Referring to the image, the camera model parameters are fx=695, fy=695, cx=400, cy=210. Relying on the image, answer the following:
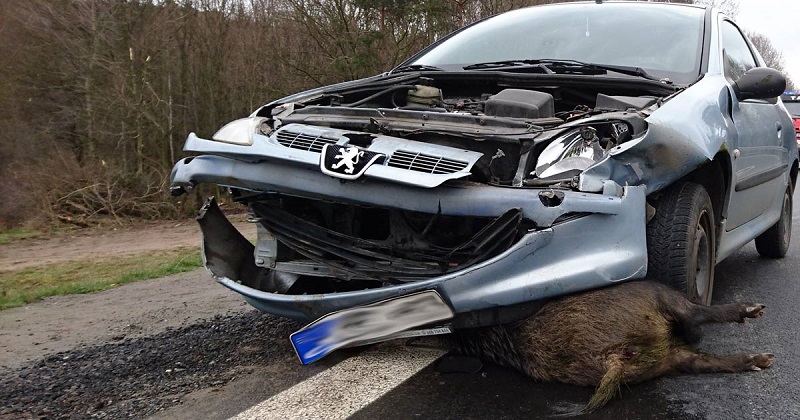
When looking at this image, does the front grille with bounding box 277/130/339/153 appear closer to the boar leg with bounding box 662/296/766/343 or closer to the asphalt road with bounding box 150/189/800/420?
the asphalt road with bounding box 150/189/800/420

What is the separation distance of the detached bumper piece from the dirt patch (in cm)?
622

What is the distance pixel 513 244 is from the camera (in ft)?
8.69

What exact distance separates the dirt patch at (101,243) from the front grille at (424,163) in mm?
6818

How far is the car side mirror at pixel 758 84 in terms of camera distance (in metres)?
3.91

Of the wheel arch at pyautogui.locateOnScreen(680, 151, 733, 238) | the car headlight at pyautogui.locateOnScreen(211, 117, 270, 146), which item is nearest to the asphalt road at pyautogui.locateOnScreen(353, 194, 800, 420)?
the wheel arch at pyautogui.locateOnScreen(680, 151, 733, 238)

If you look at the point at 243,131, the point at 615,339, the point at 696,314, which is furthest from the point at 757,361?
the point at 243,131

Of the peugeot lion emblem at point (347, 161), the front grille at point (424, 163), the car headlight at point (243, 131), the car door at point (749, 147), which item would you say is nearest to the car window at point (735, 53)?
the car door at point (749, 147)

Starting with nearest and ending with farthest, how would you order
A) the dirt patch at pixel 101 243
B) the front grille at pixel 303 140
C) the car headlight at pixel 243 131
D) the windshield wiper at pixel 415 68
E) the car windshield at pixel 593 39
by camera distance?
1. the front grille at pixel 303 140
2. the car headlight at pixel 243 131
3. the car windshield at pixel 593 39
4. the windshield wiper at pixel 415 68
5. the dirt patch at pixel 101 243

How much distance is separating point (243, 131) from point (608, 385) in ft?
6.52

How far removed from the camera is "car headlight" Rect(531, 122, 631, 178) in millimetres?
2846

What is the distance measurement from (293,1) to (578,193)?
17.2 metres

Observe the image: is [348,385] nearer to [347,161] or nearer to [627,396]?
[347,161]

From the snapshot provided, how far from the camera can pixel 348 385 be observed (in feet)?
9.95

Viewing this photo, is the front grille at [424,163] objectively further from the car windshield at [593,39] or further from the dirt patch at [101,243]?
the dirt patch at [101,243]
